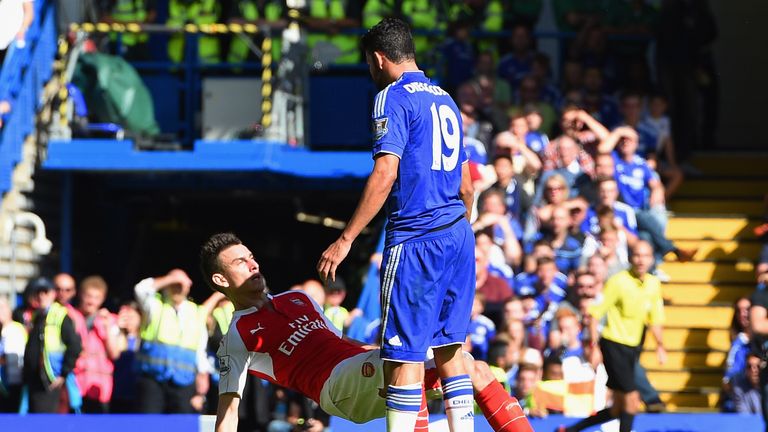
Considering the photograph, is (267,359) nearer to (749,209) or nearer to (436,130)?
(436,130)

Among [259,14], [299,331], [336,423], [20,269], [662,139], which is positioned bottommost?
[336,423]

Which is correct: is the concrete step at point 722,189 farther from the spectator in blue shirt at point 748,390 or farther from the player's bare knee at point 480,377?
the player's bare knee at point 480,377

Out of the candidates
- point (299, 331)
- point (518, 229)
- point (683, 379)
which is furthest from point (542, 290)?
point (299, 331)

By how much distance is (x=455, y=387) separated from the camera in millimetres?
6582

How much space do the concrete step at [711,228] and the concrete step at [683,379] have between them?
6.00 ft

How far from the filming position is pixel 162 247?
18562 mm

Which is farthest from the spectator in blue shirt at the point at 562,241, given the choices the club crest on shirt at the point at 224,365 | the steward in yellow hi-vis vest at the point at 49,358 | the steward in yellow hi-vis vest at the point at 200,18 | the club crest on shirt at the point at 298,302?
the club crest on shirt at the point at 224,365

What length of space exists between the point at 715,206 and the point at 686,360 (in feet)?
7.68

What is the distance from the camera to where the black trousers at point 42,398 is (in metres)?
11.8

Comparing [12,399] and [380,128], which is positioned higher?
[380,128]

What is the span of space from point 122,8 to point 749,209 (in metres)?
7.16

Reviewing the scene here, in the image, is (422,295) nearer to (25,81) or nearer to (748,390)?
(748,390)

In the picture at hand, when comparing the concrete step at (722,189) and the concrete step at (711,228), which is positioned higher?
the concrete step at (722,189)

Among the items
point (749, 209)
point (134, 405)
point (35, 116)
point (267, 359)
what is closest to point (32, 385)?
point (134, 405)
